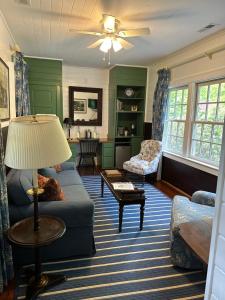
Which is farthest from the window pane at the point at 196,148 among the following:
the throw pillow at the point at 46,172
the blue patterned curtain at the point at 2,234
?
the blue patterned curtain at the point at 2,234

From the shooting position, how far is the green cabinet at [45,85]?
483cm

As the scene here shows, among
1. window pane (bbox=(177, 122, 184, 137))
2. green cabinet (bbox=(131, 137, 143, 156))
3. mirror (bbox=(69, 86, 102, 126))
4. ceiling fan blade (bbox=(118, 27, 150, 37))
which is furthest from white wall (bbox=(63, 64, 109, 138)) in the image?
ceiling fan blade (bbox=(118, 27, 150, 37))

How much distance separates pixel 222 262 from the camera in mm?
898

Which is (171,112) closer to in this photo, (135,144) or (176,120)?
(176,120)

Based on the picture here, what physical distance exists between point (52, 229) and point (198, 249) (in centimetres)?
108

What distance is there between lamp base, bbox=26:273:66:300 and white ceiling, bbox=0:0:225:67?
9.02ft

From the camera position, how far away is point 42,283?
1741 mm

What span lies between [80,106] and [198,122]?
3.11 meters

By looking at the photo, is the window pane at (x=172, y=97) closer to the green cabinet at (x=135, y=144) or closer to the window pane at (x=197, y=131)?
the window pane at (x=197, y=131)

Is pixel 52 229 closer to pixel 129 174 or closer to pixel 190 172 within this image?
pixel 190 172

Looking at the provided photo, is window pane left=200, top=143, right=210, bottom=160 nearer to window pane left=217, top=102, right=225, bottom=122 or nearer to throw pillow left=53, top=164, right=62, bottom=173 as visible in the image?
window pane left=217, top=102, right=225, bottom=122

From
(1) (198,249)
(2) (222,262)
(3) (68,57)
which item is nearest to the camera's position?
(2) (222,262)

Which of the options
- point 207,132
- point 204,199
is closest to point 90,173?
point 207,132

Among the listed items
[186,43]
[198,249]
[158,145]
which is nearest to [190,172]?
[158,145]
